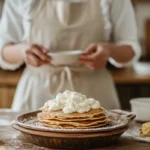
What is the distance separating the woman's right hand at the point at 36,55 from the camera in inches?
66.4

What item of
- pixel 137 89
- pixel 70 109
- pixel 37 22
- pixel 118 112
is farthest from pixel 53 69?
pixel 137 89

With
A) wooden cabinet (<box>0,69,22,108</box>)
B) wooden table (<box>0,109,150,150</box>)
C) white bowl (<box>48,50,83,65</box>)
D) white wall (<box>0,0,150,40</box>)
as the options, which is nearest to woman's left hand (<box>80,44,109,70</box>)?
white bowl (<box>48,50,83,65</box>)

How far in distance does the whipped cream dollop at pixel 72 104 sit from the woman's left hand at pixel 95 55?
54 cm

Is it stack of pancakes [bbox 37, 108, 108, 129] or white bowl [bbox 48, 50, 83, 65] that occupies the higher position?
white bowl [bbox 48, 50, 83, 65]

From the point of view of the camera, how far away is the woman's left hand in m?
1.71

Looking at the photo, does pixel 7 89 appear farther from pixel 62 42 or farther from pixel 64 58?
pixel 64 58

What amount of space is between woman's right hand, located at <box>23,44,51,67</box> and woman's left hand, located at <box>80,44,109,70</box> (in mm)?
136

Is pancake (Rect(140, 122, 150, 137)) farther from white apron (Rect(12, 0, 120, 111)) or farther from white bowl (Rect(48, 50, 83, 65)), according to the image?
white apron (Rect(12, 0, 120, 111))

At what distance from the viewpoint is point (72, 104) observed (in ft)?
3.75

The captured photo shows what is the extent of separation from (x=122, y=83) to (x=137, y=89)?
8.7 inches

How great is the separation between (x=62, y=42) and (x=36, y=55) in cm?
18

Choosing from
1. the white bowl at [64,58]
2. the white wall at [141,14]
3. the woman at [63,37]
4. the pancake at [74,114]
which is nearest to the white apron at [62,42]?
the woman at [63,37]

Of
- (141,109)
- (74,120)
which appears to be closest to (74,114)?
(74,120)

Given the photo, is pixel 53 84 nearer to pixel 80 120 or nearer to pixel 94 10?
pixel 94 10
